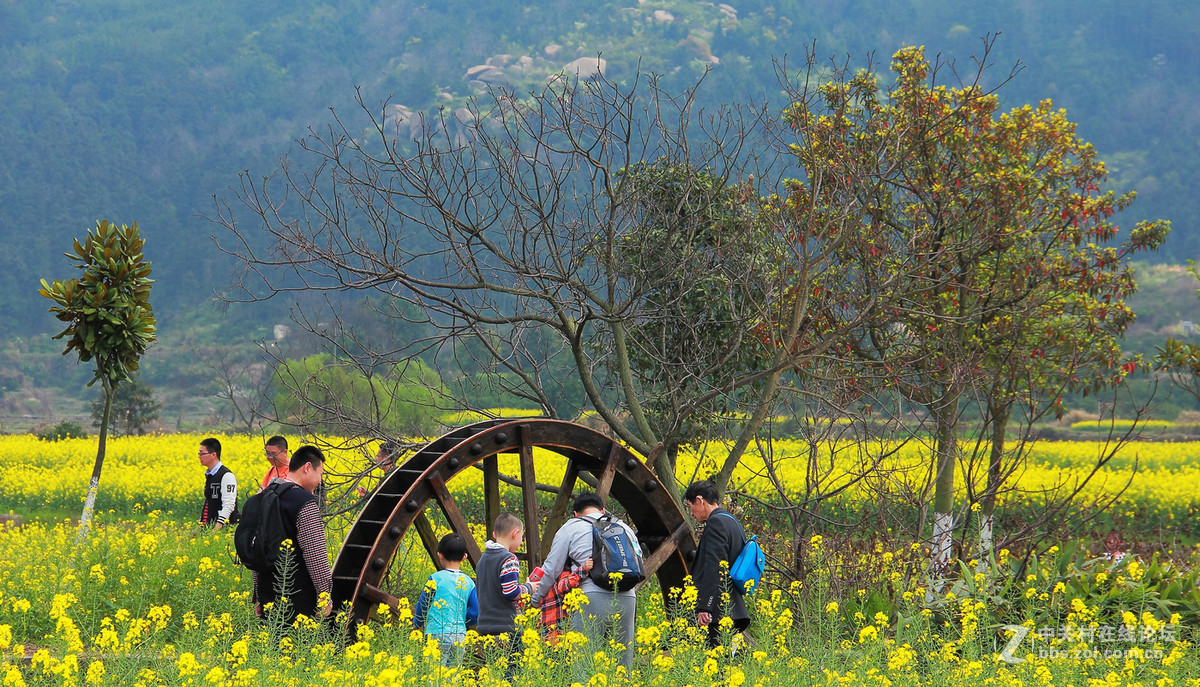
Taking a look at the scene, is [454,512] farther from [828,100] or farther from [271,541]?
[828,100]

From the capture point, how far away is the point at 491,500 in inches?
296

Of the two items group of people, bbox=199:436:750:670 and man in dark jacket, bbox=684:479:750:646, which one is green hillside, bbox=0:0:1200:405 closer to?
group of people, bbox=199:436:750:670

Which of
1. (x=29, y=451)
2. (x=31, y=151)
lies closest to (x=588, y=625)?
(x=29, y=451)

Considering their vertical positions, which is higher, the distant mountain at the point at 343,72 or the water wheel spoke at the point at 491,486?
the distant mountain at the point at 343,72

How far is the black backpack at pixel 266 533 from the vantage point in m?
5.69

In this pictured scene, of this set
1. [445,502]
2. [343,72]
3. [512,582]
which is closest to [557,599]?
[512,582]

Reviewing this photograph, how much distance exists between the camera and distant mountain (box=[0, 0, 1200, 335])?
102 meters

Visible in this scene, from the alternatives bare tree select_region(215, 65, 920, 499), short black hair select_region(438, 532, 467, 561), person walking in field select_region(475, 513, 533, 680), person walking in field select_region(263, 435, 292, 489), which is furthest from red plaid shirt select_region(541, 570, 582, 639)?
person walking in field select_region(263, 435, 292, 489)

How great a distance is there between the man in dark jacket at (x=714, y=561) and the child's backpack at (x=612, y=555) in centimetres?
40

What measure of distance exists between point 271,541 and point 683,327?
16.8 feet

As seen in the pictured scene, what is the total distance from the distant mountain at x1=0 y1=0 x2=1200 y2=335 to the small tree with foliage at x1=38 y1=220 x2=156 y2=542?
8877cm

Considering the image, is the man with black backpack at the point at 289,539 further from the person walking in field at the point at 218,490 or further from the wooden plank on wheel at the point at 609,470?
the person walking in field at the point at 218,490

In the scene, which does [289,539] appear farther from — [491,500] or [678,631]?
[678,631]

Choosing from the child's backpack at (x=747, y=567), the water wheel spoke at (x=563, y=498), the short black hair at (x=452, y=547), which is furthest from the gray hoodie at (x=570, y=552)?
the water wheel spoke at (x=563, y=498)
